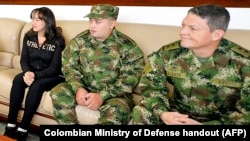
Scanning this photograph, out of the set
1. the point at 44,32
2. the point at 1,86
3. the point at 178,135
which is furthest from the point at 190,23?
the point at 1,86

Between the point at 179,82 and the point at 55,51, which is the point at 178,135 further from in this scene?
the point at 55,51

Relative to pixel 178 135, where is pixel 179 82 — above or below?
above

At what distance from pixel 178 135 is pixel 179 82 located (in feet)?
1.40

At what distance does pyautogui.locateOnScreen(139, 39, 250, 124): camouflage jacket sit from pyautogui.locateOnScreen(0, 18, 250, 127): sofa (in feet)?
1.34

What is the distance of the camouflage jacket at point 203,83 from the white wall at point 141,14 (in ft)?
2.51

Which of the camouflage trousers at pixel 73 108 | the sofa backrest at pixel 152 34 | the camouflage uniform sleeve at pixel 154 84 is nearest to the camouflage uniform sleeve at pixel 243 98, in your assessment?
the camouflage uniform sleeve at pixel 154 84

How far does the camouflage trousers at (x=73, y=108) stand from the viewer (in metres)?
1.76

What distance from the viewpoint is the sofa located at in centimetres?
193

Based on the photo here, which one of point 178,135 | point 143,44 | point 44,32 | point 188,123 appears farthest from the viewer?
point 44,32

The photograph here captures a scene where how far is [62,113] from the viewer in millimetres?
1885

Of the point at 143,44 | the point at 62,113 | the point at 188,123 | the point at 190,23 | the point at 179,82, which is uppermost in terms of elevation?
the point at 190,23

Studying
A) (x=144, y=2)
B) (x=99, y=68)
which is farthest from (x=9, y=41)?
(x=144, y=2)

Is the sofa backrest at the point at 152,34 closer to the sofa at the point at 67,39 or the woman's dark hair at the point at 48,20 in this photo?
the sofa at the point at 67,39

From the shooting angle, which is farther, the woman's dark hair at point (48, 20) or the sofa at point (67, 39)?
the woman's dark hair at point (48, 20)
